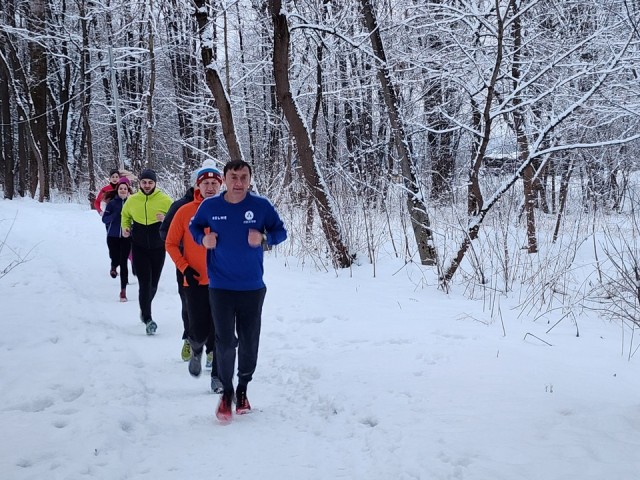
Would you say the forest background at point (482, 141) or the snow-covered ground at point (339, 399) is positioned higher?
the forest background at point (482, 141)

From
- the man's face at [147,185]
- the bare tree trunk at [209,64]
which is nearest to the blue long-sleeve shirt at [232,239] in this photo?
the man's face at [147,185]

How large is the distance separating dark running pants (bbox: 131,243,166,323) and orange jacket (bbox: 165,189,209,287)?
2.04 meters

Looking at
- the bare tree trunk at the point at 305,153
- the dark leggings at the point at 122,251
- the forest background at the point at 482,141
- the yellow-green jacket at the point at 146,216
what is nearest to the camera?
the forest background at the point at 482,141

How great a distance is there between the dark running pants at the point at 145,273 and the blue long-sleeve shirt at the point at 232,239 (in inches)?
110

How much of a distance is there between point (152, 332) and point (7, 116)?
2674 centimetres

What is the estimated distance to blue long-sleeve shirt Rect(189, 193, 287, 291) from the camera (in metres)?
3.47

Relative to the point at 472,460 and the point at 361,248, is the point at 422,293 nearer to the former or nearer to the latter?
the point at 361,248

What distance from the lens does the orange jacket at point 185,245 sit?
4.12 meters

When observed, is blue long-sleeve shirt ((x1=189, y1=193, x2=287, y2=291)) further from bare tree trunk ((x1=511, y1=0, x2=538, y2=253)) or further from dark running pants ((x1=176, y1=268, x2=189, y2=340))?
bare tree trunk ((x1=511, y1=0, x2=538, y2=253))

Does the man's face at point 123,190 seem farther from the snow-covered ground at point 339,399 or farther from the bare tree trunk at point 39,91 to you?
the bare tree trunk at point 39,91

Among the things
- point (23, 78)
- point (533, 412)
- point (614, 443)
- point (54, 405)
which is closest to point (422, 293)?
point (533, 412)

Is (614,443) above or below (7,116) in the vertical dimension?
below

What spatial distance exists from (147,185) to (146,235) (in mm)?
627

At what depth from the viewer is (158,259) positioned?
6180mm
